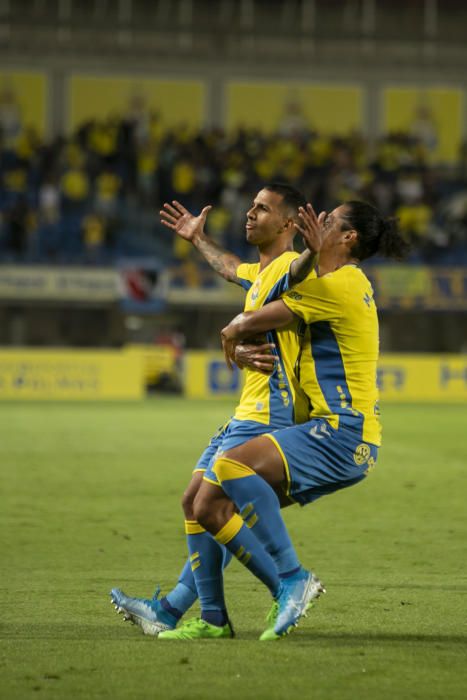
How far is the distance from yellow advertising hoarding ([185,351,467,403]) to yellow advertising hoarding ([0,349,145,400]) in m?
1.35

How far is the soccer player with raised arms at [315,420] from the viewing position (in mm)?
5684

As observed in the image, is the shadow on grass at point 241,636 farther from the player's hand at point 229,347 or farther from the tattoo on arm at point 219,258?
the tattoo on arm at point 219,258

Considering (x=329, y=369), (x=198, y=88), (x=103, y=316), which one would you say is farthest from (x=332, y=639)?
(x=198, y=88)

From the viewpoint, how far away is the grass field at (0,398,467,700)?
4.99 m

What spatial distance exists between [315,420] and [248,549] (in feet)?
2.21

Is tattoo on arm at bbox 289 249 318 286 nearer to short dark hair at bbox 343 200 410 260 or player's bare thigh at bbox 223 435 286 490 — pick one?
short dark hair at bbox 343 200 410 260

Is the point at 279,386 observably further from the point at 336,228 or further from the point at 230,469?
the point at 336,228

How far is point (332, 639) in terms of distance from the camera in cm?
585

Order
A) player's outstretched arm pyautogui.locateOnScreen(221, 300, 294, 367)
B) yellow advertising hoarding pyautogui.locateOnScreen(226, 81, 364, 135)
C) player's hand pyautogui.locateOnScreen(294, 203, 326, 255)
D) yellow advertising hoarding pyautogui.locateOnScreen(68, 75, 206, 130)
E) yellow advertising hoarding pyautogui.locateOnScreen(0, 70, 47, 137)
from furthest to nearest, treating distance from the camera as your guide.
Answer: yellow advertising hoarding pyautogui.locateOnScreen(226, 81, 364, 135)
yellow advertising hoarding pyautogui.locateOnScreen(68, 75, 206, 130)
yellow advertising hoarding pyautogui.locateOnScreen(0, 70, 47, 137)
player's outstretched arm pyautogui.locateOnScreen(221, 300, 294, 367)
player's hand pyautogui.locateOnScreen(294, 203, 326, 255)

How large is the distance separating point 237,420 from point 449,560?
2978 millimetres

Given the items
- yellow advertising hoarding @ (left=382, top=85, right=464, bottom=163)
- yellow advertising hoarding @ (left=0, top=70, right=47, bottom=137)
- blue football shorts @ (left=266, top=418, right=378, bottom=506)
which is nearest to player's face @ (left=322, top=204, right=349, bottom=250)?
blue football shorts @ (left=266, top=418, right=378, bottom=506)

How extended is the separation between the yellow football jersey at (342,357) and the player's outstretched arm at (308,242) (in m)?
0.18

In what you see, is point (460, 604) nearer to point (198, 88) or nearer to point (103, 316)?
point (103, 316)

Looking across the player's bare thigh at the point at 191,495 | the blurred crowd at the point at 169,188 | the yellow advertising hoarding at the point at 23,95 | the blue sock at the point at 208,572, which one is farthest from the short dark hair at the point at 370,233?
the yellow advertising hoarding at the point at 23,95
